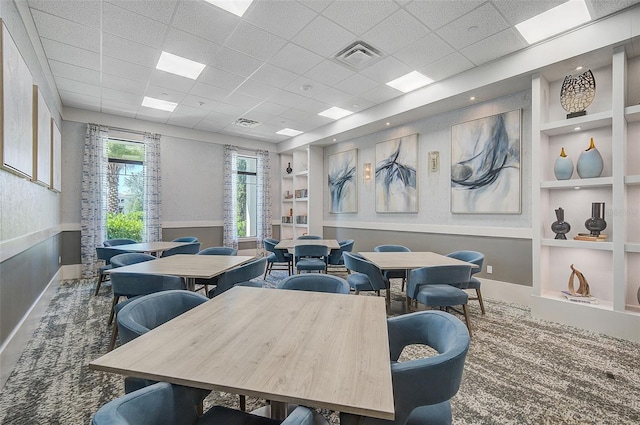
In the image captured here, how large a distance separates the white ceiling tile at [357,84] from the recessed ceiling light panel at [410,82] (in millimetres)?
307

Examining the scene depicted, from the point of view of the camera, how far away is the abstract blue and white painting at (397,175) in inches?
211

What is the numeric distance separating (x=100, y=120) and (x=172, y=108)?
1.53 metres

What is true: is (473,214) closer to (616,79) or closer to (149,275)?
(616,79)

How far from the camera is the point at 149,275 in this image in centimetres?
235

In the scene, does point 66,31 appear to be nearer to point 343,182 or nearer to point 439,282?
point 439,282

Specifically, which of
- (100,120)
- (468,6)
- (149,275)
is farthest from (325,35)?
(100,120)

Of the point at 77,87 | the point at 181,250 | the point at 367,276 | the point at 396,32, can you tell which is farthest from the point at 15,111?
the point at 396,32

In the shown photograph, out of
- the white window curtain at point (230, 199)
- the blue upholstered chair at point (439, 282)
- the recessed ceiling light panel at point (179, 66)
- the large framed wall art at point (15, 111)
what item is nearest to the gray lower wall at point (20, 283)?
the large framed wall art at point (15, 111)

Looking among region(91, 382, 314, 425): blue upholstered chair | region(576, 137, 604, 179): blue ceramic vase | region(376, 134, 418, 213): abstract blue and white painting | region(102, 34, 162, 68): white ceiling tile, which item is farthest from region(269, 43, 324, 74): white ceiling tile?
region(91, 382, 314, 425): blue upholstered chair

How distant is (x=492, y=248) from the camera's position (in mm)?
4316

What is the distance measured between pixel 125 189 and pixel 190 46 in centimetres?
398

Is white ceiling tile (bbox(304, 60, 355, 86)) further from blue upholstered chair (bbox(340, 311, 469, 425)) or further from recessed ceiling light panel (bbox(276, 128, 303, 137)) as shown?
blue upholstered chair (bbox(340, 311, 469, 425))

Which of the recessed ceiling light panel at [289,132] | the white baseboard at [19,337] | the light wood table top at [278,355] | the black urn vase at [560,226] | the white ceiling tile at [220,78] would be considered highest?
the recessed ceiling light panel at [289,132]

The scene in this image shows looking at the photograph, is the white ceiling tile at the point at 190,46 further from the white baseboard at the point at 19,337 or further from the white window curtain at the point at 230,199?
the white window curtain at the point at 230,199
